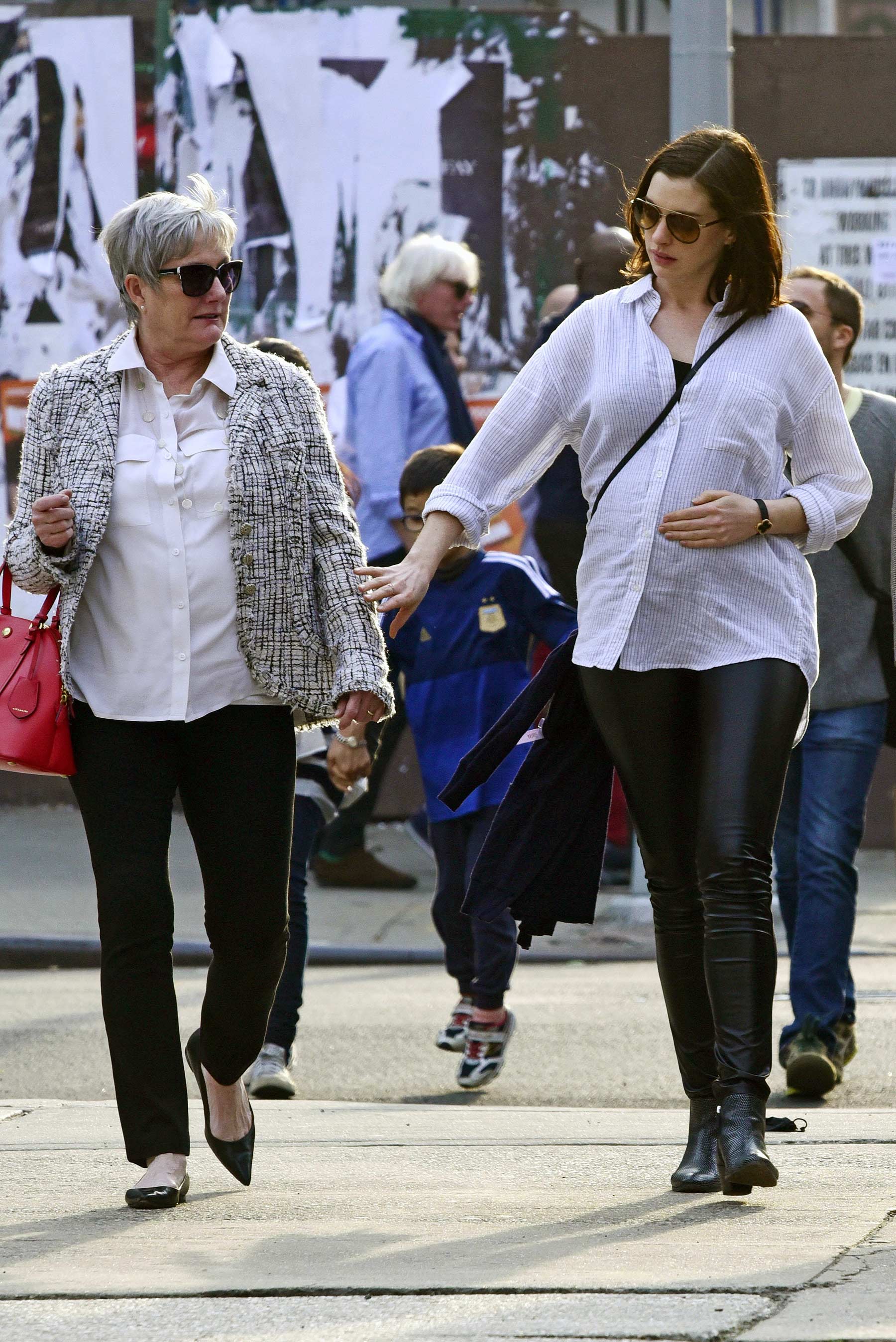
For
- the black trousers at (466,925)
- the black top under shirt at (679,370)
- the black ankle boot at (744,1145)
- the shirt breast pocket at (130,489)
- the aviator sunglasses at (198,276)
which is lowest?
the black trousers at (466,925)

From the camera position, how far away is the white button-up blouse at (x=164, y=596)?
13.0ft

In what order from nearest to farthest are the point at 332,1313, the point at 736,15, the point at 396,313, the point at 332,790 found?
the point at 332,1313 → the point at 332,790 → the point at 396,313 → the point at 736,15

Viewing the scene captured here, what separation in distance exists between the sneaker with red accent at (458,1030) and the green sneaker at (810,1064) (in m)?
0.90

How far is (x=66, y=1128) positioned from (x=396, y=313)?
13.0 feet

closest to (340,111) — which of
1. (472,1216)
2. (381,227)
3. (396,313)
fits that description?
(381,227)

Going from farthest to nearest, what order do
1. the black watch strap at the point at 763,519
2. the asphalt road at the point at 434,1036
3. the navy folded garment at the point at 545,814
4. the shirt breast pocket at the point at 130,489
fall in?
1. the asphalt road at the point at 434,1036
2. the navy folded garment at the point at 545,814
3. the shirt breast pocket at the point at 130,489
4. the black watch strap at the point at 763,519

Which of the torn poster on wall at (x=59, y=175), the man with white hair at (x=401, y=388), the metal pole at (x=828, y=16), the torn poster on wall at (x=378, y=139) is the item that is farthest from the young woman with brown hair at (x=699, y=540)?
the metal pole at (x=828, y=16)

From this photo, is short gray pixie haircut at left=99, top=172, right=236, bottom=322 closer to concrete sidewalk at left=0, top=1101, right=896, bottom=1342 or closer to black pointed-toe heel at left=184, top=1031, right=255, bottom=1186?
black pointed-toe heel at left=184, top=1031, right=255, bottom=1186

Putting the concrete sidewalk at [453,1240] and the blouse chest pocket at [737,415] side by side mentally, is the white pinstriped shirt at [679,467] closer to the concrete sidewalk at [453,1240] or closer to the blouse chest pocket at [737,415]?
the blouse chest pocket at [737,415]

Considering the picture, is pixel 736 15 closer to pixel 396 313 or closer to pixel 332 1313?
pixel 396 313

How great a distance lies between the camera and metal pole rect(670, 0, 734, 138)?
27.2ft

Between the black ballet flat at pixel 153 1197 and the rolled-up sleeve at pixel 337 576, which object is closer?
the black ballet flat at pixel 153 1197

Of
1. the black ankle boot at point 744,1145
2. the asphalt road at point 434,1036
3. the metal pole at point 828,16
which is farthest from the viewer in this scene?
the metal pole at point 828,16

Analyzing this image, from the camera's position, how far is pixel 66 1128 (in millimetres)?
4863
